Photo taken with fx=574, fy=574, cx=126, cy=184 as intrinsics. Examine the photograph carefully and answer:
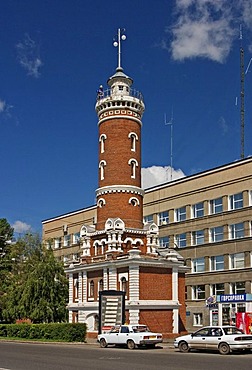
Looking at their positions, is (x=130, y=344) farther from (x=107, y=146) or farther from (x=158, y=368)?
(x=107, y=146)

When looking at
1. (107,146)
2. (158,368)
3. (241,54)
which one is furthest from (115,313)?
(241,54)

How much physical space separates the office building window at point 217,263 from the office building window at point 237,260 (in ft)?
4.59

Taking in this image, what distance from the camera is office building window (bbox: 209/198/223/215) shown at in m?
58.6

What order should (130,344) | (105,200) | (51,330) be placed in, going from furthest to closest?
(105,200)
(51,330)
(130,344)

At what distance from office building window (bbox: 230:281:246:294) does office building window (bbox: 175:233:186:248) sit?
9069 mm

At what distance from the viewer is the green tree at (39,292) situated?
52656 mm

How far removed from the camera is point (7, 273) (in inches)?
2525

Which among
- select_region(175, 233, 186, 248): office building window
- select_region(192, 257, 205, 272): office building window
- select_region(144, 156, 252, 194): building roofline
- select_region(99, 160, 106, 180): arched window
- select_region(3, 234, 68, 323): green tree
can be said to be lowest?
select_region(3, 234, 68, 323): green tree

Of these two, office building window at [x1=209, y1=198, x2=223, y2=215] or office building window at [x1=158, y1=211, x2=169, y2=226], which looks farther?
office building window at [x1=158, y1=211, x2=169, y2=226]

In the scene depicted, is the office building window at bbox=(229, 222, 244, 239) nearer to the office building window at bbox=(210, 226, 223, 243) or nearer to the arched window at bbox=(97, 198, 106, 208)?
the office building window at bbox=(210, 226, 223, 243)

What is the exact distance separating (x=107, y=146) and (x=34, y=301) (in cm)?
1581

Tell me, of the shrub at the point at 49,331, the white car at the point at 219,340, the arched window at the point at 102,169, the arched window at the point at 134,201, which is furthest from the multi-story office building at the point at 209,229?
the white car at the point at 219,340

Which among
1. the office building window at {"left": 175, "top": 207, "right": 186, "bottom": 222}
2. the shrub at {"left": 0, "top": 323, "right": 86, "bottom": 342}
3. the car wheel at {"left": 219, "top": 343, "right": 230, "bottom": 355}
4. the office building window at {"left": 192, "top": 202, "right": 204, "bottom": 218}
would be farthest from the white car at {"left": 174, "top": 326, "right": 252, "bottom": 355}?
the office building window at {"left": 175, "top": 207, "right": 186, "bottom": 222}

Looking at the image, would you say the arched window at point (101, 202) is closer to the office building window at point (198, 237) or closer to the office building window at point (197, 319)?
the office building window at point (198, 237)
